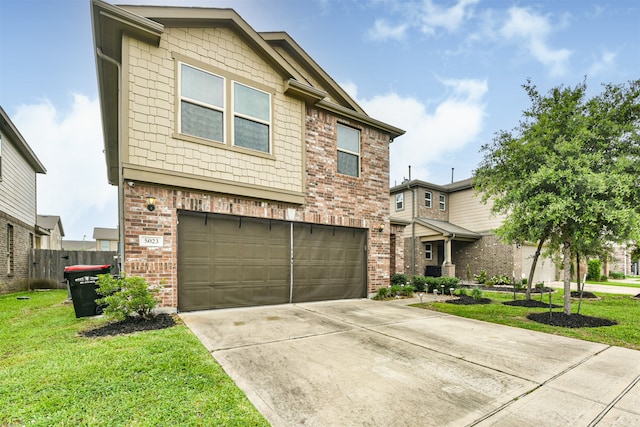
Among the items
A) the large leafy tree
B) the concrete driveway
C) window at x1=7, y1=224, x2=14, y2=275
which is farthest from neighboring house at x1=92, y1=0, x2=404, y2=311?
window at x1=7, y1=224, x2=14, y2=275

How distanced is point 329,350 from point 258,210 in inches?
161

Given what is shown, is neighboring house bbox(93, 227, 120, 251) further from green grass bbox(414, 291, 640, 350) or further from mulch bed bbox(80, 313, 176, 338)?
green grass bbox(414, 291, 640, 350)

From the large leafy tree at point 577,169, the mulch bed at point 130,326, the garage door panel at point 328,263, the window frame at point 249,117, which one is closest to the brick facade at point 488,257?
the large leafy tree at point 577,169

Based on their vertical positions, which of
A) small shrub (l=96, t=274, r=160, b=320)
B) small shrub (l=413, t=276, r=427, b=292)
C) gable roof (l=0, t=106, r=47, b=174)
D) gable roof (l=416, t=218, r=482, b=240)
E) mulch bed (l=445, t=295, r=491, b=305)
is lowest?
mulch bed (l=445, t=295, r=491, b=305)

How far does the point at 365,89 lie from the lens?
21.8 meters

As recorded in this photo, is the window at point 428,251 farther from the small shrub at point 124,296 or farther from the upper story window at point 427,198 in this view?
the small shrub at point 124,296

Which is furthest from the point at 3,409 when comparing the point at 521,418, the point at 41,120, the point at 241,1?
the point at 41,120

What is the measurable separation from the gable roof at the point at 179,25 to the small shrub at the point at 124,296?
3552 mm

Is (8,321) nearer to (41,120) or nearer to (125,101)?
(125,101)

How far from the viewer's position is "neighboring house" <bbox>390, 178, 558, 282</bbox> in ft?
54.5

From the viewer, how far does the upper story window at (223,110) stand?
6672 mm

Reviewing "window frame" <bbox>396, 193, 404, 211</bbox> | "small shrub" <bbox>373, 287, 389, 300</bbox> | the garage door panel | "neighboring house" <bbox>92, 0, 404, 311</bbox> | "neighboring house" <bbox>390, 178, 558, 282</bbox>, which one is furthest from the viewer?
"window frame" <bbox>396, 193, 404, 211</bbox>

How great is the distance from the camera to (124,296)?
5168mm

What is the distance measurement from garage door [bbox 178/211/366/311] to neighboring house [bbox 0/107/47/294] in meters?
9.14
